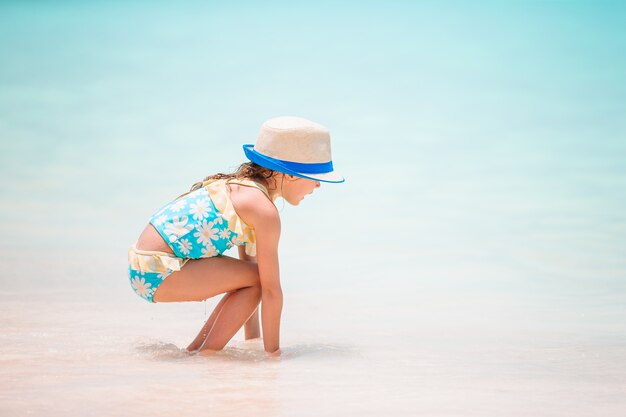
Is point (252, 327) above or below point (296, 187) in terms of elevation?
below

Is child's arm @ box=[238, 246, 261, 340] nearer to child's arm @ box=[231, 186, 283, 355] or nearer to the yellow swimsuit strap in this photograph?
child's arm @ box=[231, 186, 283, 355]

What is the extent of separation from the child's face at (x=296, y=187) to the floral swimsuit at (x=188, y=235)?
10 cm

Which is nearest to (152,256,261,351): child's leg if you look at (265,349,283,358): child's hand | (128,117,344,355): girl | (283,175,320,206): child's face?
(128,117,344,355): girl

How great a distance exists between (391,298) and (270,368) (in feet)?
5.63

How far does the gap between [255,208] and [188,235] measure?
217mm

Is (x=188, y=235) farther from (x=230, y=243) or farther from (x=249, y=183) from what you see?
(x=249, y=183)

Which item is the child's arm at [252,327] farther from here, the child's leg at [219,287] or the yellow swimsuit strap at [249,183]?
the yellow swimsuit strap at [249,183]

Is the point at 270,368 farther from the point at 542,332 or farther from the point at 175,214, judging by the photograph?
the point at 542,332

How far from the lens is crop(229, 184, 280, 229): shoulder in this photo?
235 centimetres

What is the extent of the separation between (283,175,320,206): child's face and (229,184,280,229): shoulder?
131 mm

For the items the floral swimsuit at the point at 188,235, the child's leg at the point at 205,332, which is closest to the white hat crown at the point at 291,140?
the floral swimsuit at the point at 188,235

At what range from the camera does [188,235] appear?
240cm

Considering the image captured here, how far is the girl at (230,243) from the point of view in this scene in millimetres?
2375

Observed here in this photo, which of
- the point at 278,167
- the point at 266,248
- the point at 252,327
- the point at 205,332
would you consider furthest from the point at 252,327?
the point at 278,167
